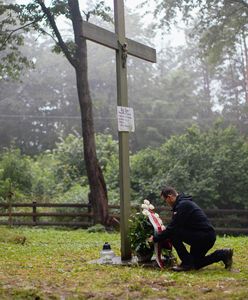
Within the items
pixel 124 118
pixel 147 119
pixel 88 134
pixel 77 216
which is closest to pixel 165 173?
pixel 88 134

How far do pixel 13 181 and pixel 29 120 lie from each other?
1993 cm

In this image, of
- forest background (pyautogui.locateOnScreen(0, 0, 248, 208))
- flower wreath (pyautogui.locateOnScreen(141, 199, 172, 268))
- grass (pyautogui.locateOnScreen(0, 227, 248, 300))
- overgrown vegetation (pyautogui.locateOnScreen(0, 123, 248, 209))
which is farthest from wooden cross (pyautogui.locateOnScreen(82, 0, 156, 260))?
forest background (pyautogui.locateOnScreen(0, 0, 248, 208))

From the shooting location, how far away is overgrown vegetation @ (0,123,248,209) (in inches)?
626

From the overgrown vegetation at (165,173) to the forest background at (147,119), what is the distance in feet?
0.13

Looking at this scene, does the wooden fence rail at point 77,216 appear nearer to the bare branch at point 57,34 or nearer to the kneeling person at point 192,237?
the bare branch at point 57,34

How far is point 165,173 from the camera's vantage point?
659 inches

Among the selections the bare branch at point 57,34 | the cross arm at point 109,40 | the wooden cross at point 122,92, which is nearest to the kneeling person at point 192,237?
the wooden cross at point 122,92

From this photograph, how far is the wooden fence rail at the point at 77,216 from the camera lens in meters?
13.6

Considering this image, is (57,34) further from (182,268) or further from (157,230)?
(182,268)

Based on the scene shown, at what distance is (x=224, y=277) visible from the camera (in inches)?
220

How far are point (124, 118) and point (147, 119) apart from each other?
32196 mm

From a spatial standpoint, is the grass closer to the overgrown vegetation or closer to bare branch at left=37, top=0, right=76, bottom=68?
the overgrown vegetation

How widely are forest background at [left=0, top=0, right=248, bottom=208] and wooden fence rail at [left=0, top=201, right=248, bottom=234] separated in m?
1.21

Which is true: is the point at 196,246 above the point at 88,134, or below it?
below
